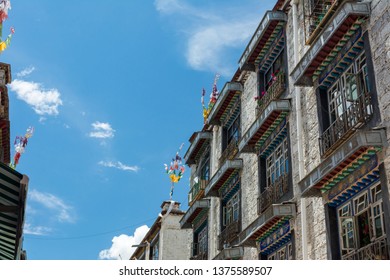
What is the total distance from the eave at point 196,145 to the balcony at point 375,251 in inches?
595

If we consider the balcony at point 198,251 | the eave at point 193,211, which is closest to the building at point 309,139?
the balcony at point 198,251

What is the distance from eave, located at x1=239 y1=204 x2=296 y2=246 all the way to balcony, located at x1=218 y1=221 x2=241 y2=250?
1.77m

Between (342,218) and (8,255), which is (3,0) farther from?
(342,218)

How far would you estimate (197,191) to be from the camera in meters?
27.1

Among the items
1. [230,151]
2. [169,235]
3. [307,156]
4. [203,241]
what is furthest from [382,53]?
[169,235]

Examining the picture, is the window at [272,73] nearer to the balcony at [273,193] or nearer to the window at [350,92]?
the balcony at [273,193]

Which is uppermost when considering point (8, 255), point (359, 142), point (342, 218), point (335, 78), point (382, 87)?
point (335, 78)

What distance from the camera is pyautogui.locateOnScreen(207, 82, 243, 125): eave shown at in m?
22.5

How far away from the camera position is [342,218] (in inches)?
508

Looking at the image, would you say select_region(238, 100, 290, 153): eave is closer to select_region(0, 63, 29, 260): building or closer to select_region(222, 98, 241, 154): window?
select_region(222, 98, 241, 154): window

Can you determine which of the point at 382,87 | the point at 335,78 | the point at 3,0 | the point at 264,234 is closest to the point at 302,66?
the point at 335,78

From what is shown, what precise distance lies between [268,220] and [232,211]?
19.9 feet
